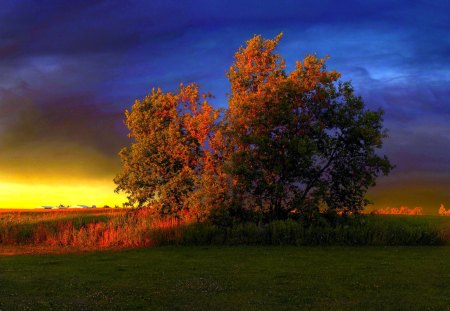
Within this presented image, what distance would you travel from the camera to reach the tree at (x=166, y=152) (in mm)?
40688

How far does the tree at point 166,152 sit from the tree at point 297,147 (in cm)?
485

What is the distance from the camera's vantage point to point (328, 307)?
14.4 m

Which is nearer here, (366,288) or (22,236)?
(366,288)

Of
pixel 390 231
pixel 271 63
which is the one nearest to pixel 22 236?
pixel 271 63

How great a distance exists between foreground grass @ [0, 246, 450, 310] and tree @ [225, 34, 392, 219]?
24.9ft

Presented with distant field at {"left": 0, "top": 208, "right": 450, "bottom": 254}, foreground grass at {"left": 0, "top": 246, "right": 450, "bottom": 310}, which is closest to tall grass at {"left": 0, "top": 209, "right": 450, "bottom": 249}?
distant field at {"left": 0, "top": 208, "right": 450, "bottom": 254}

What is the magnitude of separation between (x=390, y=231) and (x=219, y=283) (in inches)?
771

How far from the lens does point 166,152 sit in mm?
42531

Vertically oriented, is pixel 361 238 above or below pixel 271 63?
below

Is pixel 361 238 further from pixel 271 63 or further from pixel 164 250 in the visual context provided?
pixel 271 63

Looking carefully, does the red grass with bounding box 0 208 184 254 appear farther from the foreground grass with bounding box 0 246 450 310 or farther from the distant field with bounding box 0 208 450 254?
the foreground grass with bounding box 0 246 450 310

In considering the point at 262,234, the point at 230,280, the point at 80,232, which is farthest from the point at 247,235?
the point at 230,280

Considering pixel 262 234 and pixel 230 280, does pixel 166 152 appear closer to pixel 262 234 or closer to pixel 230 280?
pixel 262 234

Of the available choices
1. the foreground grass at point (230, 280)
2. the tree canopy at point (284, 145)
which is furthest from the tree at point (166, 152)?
the foreground grass at point (230, 280)
